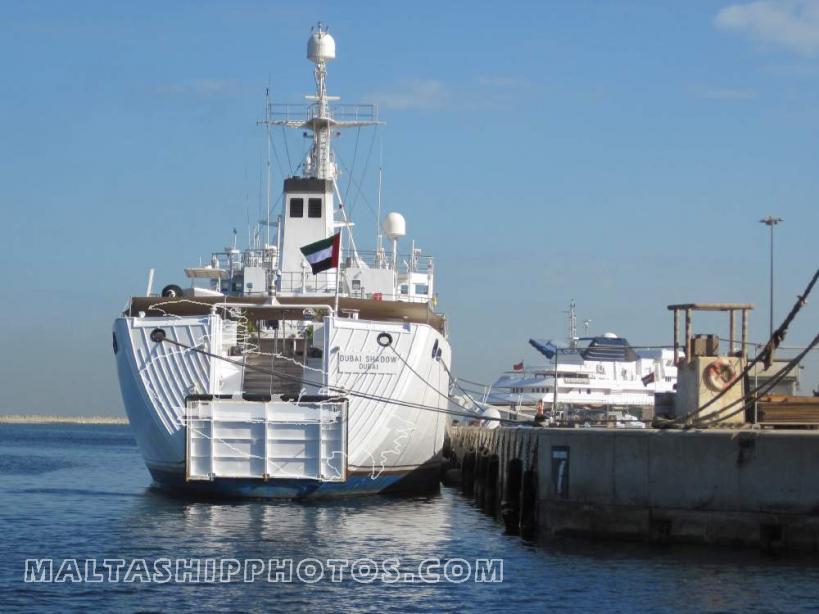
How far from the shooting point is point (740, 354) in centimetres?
2253

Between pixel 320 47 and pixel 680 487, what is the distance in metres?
23.2

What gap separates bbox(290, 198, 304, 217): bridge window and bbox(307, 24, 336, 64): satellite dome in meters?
5.25

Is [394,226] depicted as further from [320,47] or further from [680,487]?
[680,487]

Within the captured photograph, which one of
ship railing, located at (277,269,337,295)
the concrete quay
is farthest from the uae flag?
the concrete quay

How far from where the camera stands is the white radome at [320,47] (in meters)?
39.0

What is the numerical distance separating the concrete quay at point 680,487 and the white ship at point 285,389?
201 inches

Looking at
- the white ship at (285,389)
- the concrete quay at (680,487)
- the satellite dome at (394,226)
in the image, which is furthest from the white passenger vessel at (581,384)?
the concrete quay at (680,487)

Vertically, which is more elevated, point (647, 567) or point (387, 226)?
point (387, 226)

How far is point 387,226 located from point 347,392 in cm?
1727

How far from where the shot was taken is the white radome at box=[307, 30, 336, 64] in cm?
3903

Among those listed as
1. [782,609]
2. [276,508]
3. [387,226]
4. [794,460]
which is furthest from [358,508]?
[387,226]

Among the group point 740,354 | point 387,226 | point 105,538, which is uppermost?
point 387,226

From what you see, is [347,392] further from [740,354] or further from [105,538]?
[740,354]

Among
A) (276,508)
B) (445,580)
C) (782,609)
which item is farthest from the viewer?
(276,508)
